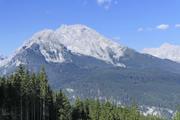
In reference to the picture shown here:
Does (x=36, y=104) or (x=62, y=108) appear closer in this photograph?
(x=36, y=104)

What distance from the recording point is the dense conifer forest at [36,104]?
3728 inches

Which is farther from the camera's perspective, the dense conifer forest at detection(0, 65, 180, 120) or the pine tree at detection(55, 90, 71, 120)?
the pine tree at detection(55, 90, 71, 120)

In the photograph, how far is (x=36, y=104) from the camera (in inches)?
4363

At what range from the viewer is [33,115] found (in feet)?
360

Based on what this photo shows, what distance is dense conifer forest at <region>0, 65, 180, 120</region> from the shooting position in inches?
3728

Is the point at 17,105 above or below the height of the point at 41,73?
below

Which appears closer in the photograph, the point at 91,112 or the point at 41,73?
the point at 41,73

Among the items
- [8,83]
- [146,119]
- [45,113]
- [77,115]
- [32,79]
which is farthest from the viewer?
[146,119]

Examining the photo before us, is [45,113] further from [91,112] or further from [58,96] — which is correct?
[91,112]

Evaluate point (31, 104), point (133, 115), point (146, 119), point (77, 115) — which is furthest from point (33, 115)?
point (146, 119)

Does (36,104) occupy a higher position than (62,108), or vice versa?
(36,104)

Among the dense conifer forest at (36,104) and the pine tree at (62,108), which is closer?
the dense conifer forest at (36,104)

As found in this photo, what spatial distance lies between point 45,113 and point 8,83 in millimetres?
24170

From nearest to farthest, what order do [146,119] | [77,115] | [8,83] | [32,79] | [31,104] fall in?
[8,83] → [32,79] → [31,104] → [77,115] → [146,119]
